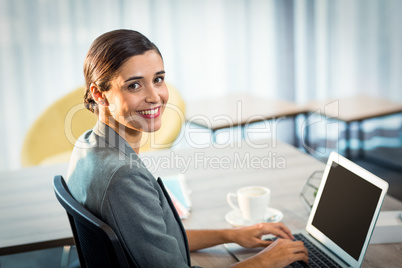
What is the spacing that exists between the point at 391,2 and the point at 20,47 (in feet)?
9.58

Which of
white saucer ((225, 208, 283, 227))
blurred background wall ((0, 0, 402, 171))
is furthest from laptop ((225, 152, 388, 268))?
blurred background wall ((0, 0, 402, 171))

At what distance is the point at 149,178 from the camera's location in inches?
53.6

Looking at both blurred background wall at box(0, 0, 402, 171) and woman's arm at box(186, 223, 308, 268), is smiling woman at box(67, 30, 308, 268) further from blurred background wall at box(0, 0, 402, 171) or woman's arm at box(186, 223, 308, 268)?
blurred background wall at box(0, 0, 402, 171)

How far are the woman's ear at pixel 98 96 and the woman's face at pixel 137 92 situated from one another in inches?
0.7

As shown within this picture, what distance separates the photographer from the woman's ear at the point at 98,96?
1458 mm

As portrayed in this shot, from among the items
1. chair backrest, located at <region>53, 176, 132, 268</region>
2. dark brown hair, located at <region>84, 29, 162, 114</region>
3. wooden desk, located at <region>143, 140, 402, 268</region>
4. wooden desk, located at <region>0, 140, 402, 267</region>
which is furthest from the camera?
wooden desk, located at <region>0, 140, 402, 267</region>

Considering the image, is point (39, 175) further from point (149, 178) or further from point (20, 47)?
point (20, 47)

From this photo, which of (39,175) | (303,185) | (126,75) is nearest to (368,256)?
(303,185)

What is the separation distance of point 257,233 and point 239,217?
20 centimetres

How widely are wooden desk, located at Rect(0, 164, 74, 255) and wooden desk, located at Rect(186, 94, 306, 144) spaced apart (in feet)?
3.88

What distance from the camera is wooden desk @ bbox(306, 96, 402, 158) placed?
344 centimetres

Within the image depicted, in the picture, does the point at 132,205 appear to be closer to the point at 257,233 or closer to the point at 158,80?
the point at 158,80

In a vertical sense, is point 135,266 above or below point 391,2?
below

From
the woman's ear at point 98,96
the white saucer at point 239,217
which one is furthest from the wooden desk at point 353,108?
the woman's ear at point 98,96
